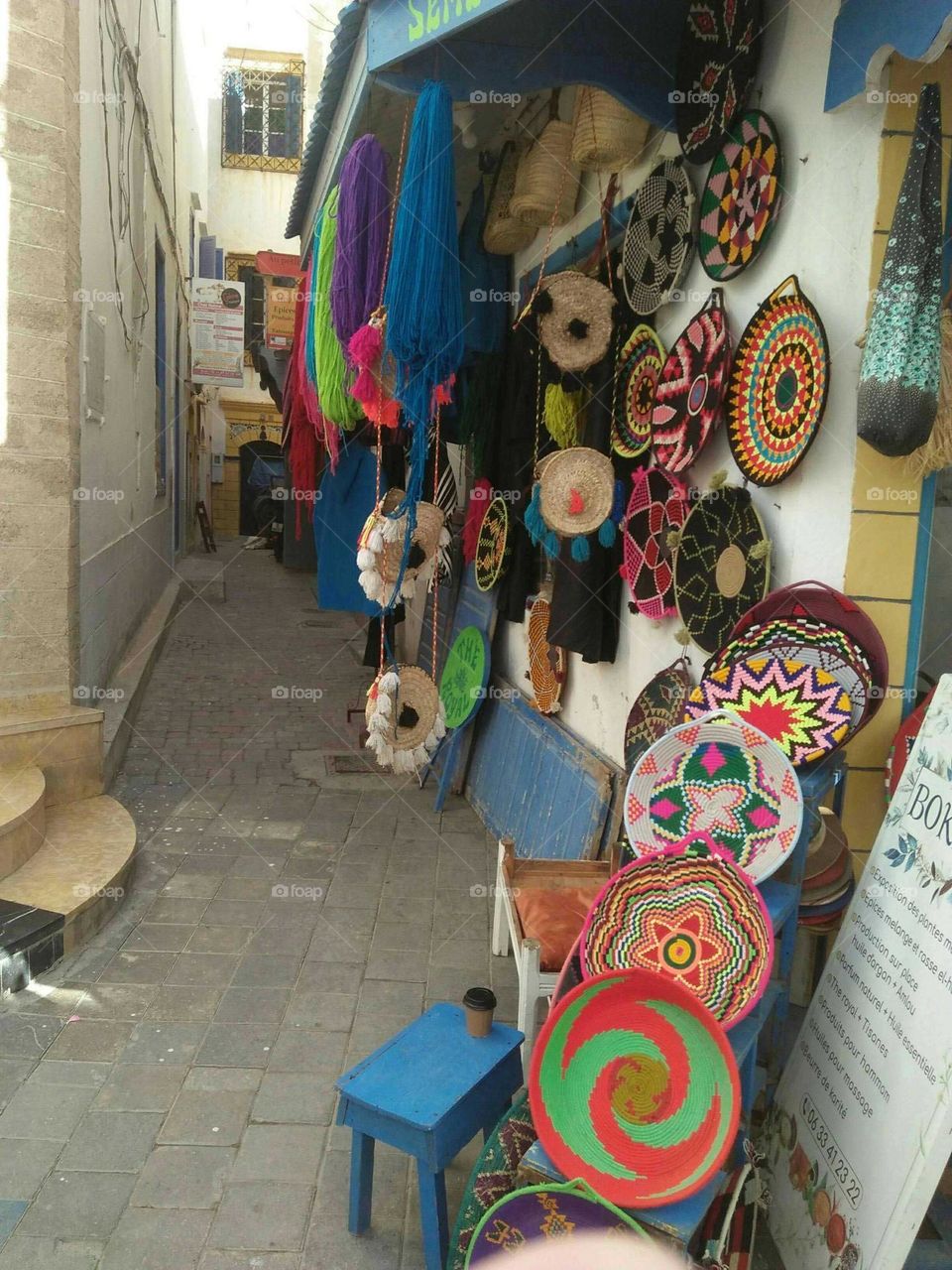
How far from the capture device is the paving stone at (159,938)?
3.67 metres

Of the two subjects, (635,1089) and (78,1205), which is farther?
(78,1205)

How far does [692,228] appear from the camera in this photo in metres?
3.23

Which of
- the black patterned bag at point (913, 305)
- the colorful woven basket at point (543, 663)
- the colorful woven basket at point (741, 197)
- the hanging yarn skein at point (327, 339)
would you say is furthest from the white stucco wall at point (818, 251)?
the hanging yarn skein at point (327, 339)

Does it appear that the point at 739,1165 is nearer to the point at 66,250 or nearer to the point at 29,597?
the point at 29,597

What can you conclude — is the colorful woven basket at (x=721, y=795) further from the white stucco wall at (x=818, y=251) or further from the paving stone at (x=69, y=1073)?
the paving stone at (x=69, y=1073)

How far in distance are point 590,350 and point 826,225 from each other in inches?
50.9

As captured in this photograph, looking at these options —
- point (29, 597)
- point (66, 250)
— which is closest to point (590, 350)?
point (66, 250)

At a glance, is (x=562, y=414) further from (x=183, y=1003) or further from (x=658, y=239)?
(x=183, y=1003)

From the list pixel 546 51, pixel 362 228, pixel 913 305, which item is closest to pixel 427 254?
pixel 362 228

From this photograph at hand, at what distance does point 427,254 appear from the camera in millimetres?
3287

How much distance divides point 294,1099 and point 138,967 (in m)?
1.04

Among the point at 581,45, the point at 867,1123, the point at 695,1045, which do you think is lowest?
the point at 867,1123

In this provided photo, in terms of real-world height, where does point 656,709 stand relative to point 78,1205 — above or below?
above

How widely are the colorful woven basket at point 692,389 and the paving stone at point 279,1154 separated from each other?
238 cm
